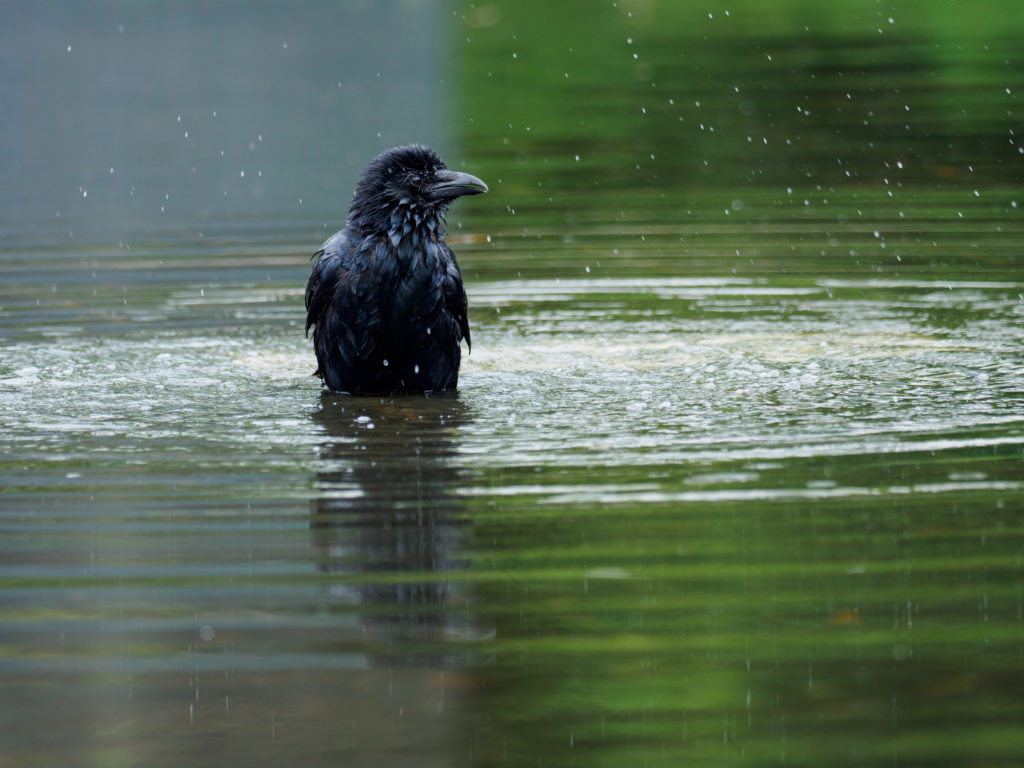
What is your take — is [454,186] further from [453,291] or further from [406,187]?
[453,291]

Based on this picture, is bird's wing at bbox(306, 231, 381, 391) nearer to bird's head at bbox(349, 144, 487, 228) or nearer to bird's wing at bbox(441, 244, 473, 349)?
bird's head at bbox(349, 144, 487, 228)

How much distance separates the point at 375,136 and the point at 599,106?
2548 mm

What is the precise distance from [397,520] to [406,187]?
2749mm

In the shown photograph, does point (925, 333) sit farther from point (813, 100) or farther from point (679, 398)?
point (813, 100)

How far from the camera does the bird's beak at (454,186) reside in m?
8.74

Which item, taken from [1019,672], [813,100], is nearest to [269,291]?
[1019,672]

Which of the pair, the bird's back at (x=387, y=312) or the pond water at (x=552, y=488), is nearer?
the pond water at (x=552, y=488)

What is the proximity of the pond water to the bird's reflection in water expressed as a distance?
24 millimetres

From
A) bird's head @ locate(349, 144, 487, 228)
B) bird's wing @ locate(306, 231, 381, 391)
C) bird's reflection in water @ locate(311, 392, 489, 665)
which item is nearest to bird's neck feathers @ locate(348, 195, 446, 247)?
bird's head @ locate(349, 144, 487, 228)

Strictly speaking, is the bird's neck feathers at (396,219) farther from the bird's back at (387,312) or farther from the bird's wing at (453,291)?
the bird's wing at (453,291)

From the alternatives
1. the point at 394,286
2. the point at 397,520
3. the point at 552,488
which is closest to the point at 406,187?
the point at 394,286

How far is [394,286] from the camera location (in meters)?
8.53

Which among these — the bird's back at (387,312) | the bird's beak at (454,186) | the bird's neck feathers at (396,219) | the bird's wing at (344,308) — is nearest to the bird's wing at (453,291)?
the bird's back at (387,312)

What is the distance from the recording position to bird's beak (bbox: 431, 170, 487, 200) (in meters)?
8.74
